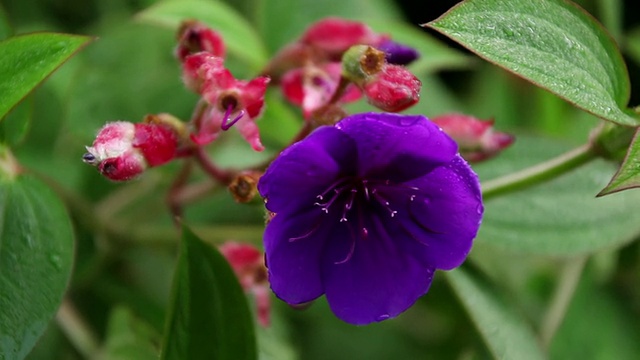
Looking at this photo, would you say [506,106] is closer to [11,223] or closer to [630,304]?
[630,304]

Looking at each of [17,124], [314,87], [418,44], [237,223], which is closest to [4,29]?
[17,124]

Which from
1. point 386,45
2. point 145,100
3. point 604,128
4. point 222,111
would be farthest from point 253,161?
point 604,128

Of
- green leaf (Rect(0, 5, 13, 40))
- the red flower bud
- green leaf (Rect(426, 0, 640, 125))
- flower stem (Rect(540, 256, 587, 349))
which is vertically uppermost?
green leaf (Rect(426, 0, 640, 125))

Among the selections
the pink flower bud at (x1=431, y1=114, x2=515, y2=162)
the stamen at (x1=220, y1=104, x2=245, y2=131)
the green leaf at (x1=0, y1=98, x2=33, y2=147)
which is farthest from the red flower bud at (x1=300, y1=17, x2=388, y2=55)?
the green leaf at (x1=0, y1=98, x2=33, y2=147)

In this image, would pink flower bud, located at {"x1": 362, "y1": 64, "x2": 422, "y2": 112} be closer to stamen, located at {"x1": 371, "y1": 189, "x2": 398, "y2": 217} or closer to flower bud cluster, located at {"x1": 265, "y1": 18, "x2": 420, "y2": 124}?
flower bud cluster, located at {"x1": 265, "y1": 18, "x2": 420, "y2": 124}

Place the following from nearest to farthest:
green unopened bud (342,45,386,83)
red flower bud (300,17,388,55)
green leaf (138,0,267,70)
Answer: green unopened bud (342,45,386,83), red flower bud (300,17,388,55), green leaf (138,0,267,70)

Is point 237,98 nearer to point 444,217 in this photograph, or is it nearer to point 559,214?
point 444,217
